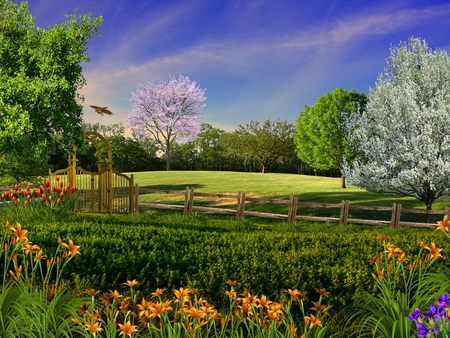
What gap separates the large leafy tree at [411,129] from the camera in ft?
42.4

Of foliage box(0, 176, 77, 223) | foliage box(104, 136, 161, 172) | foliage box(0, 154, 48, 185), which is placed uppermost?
foliage box(104, 136, 161, 172)

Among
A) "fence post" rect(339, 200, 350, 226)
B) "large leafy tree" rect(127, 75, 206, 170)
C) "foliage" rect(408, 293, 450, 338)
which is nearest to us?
"foliage" rect(408, 293, 450, 338)

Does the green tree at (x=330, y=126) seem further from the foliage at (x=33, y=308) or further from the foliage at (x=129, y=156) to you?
the foliage at (x=129, y=156)

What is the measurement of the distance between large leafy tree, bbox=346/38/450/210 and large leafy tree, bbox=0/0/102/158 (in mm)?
12247

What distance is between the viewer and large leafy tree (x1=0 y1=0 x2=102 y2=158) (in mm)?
12602

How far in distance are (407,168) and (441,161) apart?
1.16 meters

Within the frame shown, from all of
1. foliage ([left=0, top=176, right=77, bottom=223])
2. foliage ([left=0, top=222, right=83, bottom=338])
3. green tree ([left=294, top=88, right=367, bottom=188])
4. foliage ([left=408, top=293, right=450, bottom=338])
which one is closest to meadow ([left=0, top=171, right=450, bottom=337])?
foliage ([left=0, top=222, right=83, bottom=338])

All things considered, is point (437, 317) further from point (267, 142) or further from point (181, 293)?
point (267, 142)

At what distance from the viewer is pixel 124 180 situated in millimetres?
14133

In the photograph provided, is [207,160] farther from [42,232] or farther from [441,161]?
[42,232]

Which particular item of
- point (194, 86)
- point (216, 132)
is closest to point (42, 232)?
point (194, 86)

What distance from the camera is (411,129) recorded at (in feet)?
43.2

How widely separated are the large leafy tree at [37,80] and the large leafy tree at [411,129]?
40.2 feet

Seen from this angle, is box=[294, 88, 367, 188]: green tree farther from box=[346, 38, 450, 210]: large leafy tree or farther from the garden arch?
the garden arch
